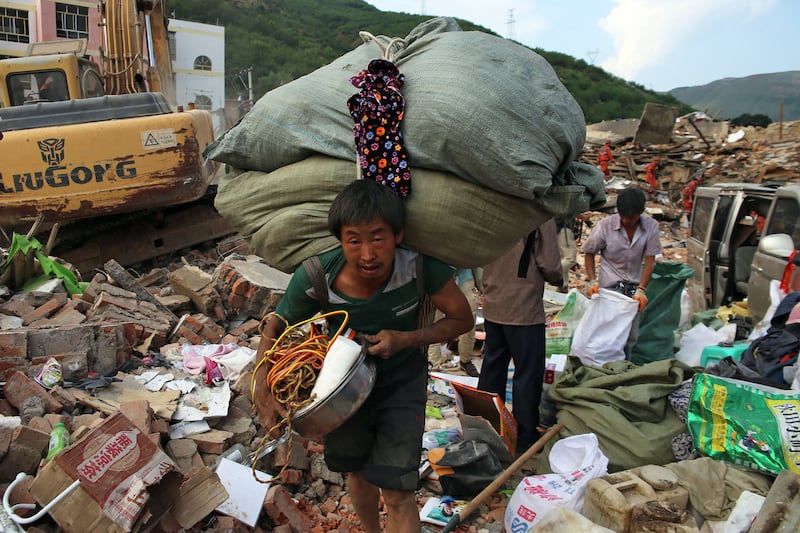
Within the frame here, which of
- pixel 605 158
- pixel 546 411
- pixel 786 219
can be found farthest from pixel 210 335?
pixel 605 158

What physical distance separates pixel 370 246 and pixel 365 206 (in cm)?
13

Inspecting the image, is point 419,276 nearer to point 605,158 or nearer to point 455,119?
point 455,119

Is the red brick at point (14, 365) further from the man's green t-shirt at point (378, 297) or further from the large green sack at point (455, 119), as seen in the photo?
the man's green t-shirt at point (378, 297)

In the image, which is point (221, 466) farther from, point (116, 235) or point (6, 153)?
point (116, 235)

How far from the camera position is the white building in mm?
38312

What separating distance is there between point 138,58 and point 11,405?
6079 mm

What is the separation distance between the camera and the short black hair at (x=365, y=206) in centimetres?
186

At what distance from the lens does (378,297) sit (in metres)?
2.08

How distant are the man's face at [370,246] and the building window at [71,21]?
99.8 feet

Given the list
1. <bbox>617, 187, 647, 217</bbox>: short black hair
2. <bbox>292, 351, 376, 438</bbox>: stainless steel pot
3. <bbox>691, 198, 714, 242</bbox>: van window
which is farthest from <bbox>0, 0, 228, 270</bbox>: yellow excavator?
<bbox>691, 198, 714, 242</bbox>: van window

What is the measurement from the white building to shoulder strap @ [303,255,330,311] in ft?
127

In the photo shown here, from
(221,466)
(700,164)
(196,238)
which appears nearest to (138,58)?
(196,238)

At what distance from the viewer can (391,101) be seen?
1.97 m

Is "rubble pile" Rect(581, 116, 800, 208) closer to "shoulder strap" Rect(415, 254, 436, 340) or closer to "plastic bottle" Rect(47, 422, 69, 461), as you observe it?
"shoulder strap" Rect(415, 254, 436, 340)
